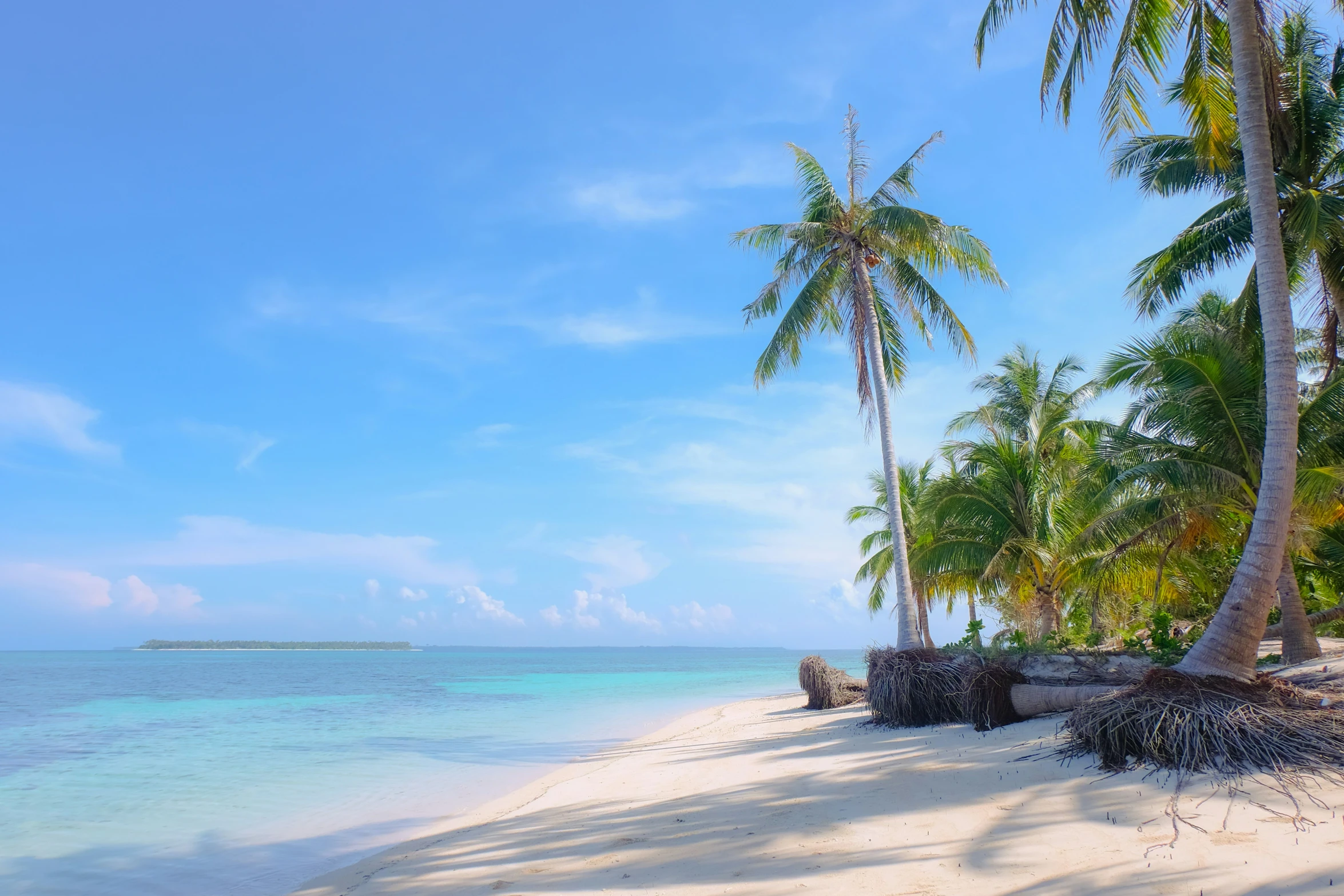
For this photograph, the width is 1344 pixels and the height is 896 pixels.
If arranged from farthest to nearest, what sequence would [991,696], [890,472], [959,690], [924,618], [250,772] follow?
[924,618]
[890,472]
[250,772]
[959,690]
[991,696]

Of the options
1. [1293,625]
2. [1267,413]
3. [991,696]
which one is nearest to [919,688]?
[991,696]

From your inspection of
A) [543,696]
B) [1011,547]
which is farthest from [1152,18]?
[543,696]

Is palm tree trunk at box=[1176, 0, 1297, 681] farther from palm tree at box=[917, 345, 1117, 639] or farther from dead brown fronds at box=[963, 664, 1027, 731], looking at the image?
palm tree at box=[917, 345, 1117, 639]

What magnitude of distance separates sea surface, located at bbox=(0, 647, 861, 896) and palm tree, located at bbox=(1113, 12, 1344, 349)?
43.5 ft

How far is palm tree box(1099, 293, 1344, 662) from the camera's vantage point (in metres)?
9.51

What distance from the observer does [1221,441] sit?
10188 millimetres

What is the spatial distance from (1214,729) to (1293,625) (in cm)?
654

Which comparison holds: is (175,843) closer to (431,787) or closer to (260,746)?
(431,787)

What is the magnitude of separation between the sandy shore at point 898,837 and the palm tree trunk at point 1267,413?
1.71m

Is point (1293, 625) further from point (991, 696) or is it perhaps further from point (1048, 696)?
point (991, 696)

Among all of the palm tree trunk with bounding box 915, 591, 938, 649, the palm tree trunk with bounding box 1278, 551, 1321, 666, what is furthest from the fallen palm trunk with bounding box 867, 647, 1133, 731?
the palm tree trunk with bounding box 915, 591, 938, 649

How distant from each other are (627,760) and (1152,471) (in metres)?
8.57

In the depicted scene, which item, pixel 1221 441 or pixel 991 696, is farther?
pixel 1221 441

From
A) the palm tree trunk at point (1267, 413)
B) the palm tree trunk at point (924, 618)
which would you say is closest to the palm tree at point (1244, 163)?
the palm tree trunk at point (1267, 413)
